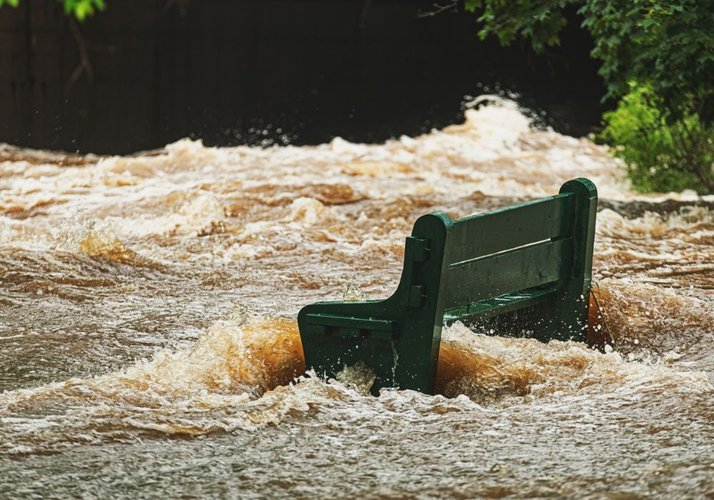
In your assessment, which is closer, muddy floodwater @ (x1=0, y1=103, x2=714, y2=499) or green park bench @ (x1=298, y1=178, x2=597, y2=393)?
muddy floodwater @ (x1=0, y1=103, x2=714, y2=499)

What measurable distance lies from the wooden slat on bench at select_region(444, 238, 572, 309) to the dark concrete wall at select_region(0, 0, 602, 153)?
9.60m

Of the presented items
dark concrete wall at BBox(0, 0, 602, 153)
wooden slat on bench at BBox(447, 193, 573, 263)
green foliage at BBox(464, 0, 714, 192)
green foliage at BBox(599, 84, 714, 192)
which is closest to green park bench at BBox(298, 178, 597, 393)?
wooden slat on bench at BBox(447, 193, 573, 263)

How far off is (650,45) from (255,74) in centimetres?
778

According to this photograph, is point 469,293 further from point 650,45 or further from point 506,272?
point 650,45

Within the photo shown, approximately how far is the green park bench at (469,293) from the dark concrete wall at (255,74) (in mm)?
9559

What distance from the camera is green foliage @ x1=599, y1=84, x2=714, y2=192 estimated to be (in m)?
12.6

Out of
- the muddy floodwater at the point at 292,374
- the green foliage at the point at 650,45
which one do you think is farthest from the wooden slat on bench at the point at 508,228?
the green foliage at the point at 650,45

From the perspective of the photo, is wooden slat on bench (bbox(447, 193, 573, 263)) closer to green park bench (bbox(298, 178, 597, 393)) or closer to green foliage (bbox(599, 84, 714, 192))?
green park bench (bbox(298, 178, 597, 393))

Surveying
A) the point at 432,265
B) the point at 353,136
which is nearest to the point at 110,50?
the point at 353,136

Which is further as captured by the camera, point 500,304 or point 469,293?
point 500,304

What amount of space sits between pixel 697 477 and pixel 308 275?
4.71 metres

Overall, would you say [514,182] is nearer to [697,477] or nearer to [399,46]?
[399,46]

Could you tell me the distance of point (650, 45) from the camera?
10281 mm

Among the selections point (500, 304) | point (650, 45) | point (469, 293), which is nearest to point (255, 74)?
point (650, 45)
